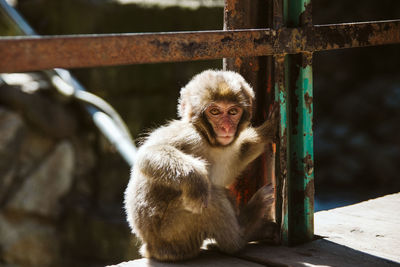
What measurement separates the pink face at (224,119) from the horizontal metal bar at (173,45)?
47 cm

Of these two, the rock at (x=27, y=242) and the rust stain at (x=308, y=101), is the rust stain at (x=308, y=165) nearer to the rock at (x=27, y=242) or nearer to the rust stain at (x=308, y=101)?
the rust stain at (x=308, y=101)

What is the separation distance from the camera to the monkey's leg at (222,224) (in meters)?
2.48

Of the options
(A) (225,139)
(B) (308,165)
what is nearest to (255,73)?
(A) (225,139)

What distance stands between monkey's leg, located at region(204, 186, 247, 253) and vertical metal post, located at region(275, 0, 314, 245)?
0.74ft

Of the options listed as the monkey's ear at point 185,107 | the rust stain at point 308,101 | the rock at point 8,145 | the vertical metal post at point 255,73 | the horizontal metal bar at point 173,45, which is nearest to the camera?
the horizontal metal bar at point 173,45

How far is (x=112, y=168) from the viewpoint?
7.22m

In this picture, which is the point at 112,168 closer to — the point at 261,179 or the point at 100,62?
the point at 261,179

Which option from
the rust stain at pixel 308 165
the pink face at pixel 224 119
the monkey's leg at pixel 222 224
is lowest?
the monkey's leg at pixel 222 224

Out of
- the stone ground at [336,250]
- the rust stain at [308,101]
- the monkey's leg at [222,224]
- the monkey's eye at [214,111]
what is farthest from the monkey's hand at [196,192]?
the rust stain at [308,101]

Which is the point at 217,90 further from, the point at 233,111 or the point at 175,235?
the point at 175,235

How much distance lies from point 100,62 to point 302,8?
40.7 inches

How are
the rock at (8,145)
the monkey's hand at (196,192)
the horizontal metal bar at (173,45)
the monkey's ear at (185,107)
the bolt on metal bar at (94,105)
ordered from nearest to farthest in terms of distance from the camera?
1. the horizontal metal bar at (173,45)
2. the monkey's hand at (196,192)
3. the monkey's ear at (185,107)
4. the bolt on metal bar at (94,105)
5. the rock at (8,145)

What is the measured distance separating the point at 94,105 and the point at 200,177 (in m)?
4.30

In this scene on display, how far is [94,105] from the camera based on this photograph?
6.46 metres
